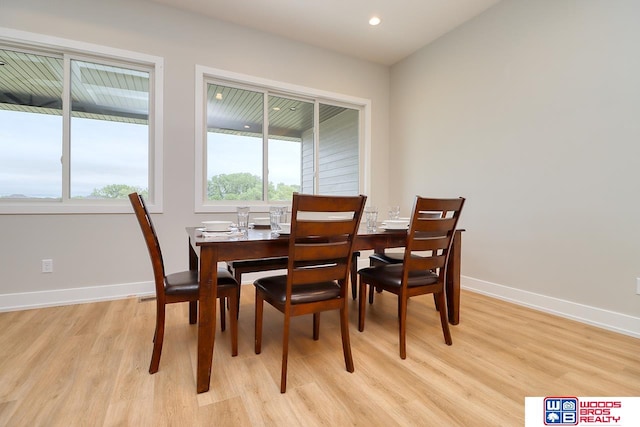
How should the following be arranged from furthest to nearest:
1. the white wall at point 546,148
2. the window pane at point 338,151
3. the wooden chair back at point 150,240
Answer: the window pane at point 338,151 < the white wall at point 546,148 < the wooden chair back at point 150,240

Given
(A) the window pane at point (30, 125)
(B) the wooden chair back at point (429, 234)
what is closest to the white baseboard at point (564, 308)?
(B) the wooden chair back at point (429, 234)

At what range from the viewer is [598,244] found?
2271 millimetres

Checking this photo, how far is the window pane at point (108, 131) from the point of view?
276 centimetres

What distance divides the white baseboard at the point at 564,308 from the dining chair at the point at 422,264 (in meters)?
0.67

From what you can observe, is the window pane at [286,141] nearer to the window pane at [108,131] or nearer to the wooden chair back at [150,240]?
the window pane at [108,131]

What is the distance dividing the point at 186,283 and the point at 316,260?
2.43 ft

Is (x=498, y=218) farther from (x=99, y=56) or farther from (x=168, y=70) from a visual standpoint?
(x=99, y=56)

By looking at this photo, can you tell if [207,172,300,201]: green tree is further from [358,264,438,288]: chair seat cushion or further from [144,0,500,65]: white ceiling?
[358,264,438,288]: chair seat cushion

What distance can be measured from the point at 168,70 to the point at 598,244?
4.10 m

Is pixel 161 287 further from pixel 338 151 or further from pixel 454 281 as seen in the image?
pixel 338 151

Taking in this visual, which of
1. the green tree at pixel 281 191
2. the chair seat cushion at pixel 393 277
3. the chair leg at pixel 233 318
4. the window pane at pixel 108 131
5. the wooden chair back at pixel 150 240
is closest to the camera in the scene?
the wooden chair back at pixel 150 240

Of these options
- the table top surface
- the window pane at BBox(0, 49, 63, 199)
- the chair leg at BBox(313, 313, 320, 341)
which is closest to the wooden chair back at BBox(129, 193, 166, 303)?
the table top surface

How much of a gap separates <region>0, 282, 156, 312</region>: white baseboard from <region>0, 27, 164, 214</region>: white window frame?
27.9 inches

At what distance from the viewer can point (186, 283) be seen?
64.1 inches
